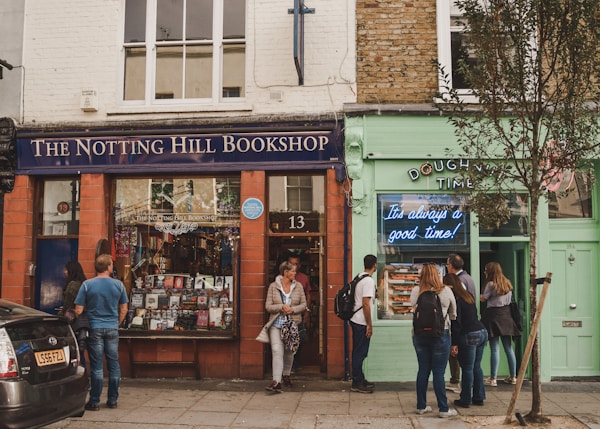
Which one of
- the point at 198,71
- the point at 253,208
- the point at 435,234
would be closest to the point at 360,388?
the point at 435,234

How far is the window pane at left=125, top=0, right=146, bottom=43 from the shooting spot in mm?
10391

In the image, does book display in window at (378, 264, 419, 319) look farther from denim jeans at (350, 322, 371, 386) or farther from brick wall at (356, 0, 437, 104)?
brick wall at (356, 0, 437, 104)

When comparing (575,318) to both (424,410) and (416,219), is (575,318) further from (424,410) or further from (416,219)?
(424,410)

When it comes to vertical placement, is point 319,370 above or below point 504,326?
below

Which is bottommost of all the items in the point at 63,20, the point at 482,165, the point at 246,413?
the point at 246,413

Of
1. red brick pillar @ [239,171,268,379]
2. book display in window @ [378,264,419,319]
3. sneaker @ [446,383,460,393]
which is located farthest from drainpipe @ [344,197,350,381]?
sneaker @ [446,383,460,393]

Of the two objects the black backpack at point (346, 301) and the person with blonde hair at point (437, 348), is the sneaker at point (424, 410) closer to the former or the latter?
the person with blonde hair at point (437, 348)

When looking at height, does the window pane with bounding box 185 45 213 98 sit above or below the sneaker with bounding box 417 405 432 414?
above

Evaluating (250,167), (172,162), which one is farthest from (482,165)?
(172,162)

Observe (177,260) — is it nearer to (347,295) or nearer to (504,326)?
(347,295)

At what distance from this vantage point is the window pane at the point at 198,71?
10266 millimetres

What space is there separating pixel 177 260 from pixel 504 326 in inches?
205

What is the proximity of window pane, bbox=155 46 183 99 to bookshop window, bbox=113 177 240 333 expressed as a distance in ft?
4.94

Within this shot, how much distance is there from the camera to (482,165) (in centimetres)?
730
